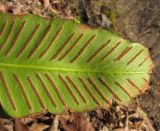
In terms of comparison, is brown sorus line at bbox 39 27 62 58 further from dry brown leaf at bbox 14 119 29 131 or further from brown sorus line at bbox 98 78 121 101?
dry brown leaf at bbox 14 119 29 131

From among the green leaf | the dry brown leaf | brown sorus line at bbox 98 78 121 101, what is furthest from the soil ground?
brown sorus line at bbox 98 78 121 101

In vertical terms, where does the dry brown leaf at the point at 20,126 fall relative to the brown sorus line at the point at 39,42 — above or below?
below

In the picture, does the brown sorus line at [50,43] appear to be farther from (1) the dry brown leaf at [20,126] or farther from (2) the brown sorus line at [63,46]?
(1) the dry brown leaf at [20,126]

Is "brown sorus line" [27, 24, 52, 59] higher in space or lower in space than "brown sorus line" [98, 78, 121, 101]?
higher

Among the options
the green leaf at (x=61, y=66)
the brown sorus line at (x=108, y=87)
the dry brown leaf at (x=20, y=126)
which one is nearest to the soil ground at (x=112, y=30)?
the dry brown leaf at (x=20, y=126)

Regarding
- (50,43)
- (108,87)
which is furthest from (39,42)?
(108,87)

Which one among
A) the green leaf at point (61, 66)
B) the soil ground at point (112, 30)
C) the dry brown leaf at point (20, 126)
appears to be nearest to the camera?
the green leaf at point (61, 66)
